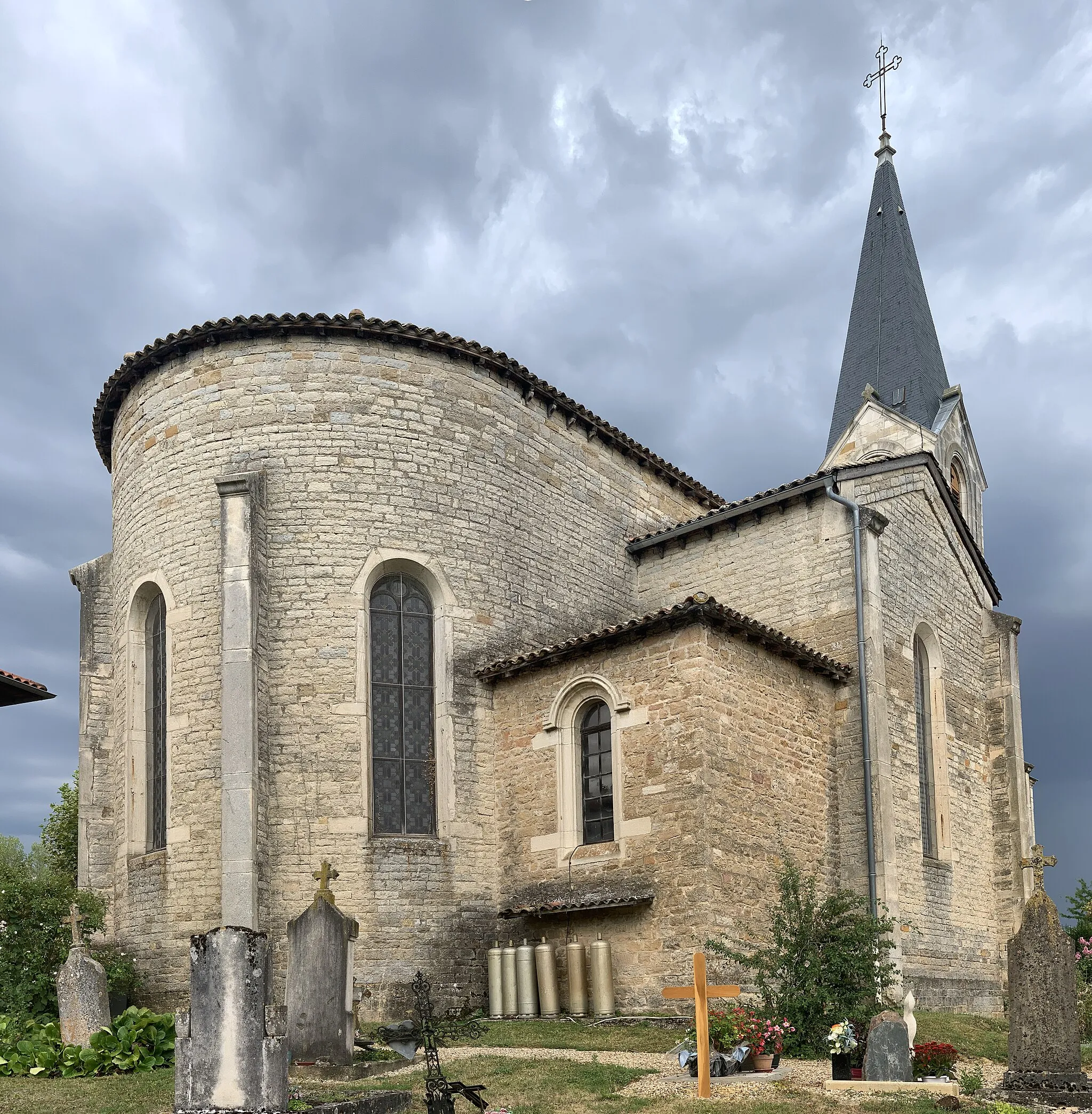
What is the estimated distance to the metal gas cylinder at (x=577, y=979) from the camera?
1589cm

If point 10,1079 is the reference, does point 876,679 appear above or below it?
above

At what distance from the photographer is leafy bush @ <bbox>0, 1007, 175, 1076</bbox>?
1254cm

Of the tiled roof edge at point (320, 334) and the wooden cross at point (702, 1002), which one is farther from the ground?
the tiled roof edge at point (320, 334)

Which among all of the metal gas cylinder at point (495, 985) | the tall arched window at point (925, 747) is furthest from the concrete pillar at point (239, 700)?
the tall arched window at point (925, 747)

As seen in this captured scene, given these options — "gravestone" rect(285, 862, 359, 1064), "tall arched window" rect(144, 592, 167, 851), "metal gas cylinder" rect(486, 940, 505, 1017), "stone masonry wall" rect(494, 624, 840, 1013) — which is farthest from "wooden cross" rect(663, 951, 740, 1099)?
"tall arched window" rect(144, 592, 167, 851)

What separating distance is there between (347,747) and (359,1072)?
19.5 feet

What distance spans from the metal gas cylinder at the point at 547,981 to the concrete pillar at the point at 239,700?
147 inches

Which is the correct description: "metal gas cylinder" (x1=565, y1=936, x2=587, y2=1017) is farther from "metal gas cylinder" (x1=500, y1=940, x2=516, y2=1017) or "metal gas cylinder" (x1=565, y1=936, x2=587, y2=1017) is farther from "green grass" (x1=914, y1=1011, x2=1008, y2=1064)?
"green grass" (x1=914, y1=1011, x2=1008, y2=1064)

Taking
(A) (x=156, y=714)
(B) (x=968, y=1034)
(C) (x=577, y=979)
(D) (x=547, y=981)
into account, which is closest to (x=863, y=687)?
(B) (x=968, y=1034)

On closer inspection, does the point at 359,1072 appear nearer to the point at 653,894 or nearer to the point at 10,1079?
the point at 10,1079

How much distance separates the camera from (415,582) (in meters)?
18.6

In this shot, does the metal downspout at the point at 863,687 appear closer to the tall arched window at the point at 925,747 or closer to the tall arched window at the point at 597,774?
the tall arched window at the point at 925,747

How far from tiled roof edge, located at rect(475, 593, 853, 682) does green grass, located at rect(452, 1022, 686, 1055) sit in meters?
4.95

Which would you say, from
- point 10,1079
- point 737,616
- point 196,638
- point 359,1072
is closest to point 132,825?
point 196,638
